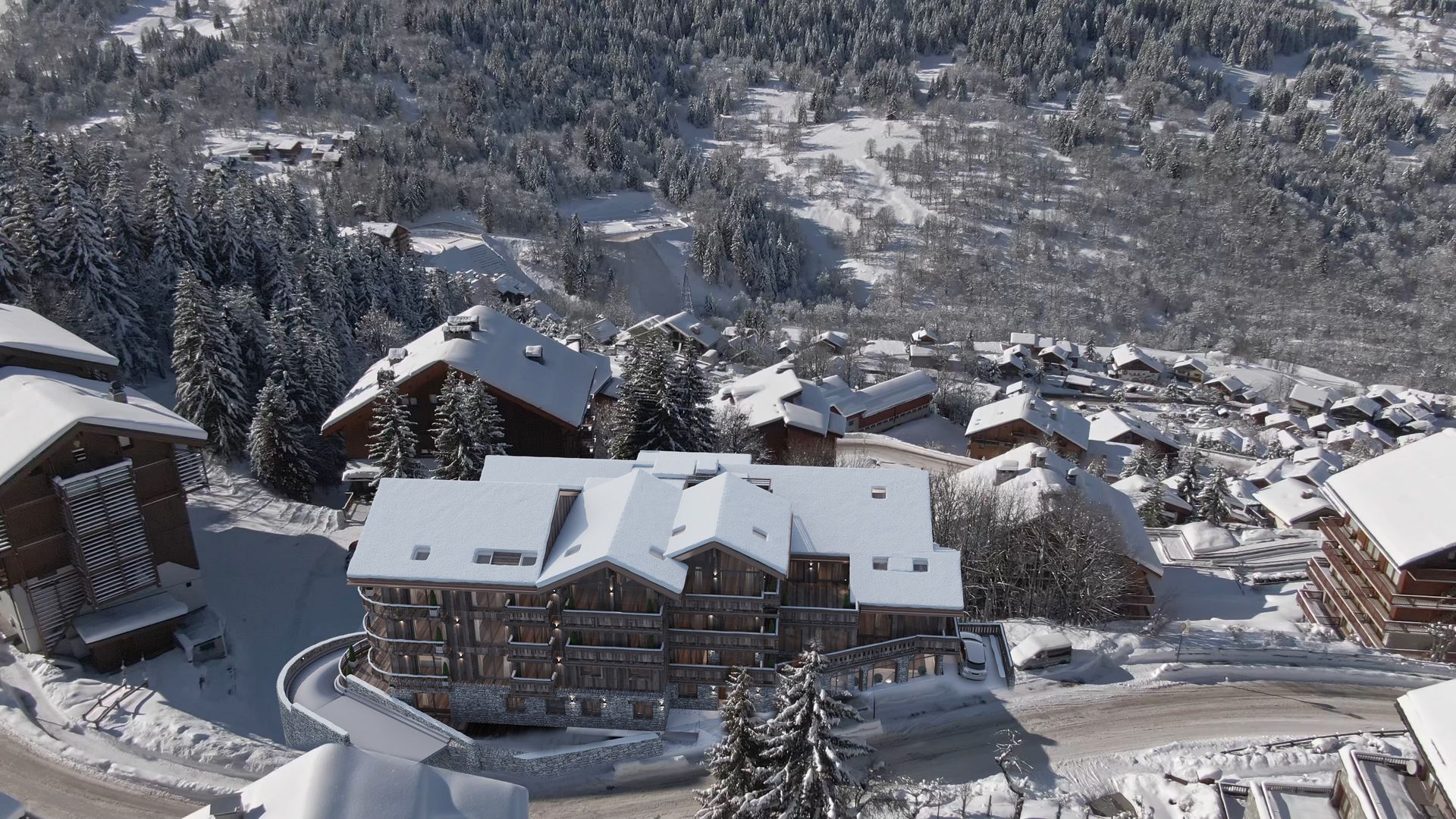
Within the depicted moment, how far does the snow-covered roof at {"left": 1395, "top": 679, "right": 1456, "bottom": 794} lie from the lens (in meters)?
18.3

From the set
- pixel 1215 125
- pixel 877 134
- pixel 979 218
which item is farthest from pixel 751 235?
pixel 1215 125

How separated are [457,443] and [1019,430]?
4864 centimetres

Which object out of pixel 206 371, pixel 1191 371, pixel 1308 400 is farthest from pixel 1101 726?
pixel 1191 371

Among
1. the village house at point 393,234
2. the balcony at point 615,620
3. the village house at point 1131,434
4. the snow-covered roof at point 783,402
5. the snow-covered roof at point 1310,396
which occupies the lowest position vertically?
the snow-covered roof at point 1310,396

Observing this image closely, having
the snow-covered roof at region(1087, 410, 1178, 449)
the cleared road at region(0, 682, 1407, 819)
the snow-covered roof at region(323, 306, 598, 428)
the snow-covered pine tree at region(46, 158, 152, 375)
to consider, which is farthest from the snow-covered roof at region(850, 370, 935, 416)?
the snow-covered pine tree at region(46, 158, 152, 375)

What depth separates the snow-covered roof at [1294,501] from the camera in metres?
59.6

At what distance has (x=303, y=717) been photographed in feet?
106

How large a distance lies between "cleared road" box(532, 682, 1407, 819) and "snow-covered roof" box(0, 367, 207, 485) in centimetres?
2074

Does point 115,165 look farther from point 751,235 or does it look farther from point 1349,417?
point 1349,417

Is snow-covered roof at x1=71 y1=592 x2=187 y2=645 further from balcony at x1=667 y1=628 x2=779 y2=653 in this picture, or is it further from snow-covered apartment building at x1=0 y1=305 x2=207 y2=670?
balcony at x1=667 y1=628 x2=779 y2=653

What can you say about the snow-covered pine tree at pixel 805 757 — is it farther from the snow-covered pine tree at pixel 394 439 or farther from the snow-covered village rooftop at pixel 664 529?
the snow-covered pine tree at pixel 394 439

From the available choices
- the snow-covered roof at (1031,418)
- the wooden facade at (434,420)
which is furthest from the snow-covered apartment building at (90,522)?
the snow-covered roof at (1031,418)

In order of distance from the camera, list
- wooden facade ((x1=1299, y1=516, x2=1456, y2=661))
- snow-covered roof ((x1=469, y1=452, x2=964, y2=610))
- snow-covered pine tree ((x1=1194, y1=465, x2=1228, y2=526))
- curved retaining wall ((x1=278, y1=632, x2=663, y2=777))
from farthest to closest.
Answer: snow-covered pine tree ((x1=1194, y1=465, x2=1228, y2=526)) → wooden facade ((x1=1299, y1=516, x2=1456, y2=661)) → snow-covered roof ((x1=469, y1=452, x2=964, y2=610)) → curved retaining wall ((x1=278, y1=632, x2=663, y2=777))

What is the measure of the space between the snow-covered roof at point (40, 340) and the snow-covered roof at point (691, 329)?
67.3 meters
